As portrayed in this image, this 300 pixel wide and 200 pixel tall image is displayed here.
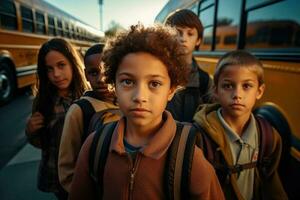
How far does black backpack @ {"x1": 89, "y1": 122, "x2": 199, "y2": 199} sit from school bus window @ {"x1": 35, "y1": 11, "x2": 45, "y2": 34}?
30.0 feet

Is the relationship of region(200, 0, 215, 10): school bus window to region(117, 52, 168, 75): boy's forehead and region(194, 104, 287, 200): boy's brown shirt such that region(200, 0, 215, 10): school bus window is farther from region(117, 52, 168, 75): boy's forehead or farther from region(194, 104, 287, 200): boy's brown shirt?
region(117, 52, 168, 75): boy's forehead

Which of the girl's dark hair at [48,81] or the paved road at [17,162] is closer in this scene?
the girl's dark hair at [48,81]

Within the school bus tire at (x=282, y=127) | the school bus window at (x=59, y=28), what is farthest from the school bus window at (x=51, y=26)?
the school bus tire at (x=282, y=127)

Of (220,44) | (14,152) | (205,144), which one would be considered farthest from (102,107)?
(14,152)

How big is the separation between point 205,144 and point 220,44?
106 inches

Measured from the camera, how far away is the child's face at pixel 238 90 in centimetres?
160

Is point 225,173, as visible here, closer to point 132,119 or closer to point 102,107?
point 132,119

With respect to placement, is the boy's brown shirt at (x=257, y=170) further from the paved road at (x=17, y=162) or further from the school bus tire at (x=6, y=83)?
the school bus tire at (x=6, y=83)

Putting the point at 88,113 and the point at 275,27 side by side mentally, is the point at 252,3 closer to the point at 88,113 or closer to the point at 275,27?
the point at 275,27

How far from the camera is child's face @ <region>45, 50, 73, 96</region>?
1.98 metres

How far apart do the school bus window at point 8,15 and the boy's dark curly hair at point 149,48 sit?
23.2ft

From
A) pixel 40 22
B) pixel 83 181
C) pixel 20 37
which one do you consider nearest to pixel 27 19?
pixel 20 37

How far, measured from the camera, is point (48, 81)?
2033mm

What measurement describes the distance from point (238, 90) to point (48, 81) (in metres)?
1.28
